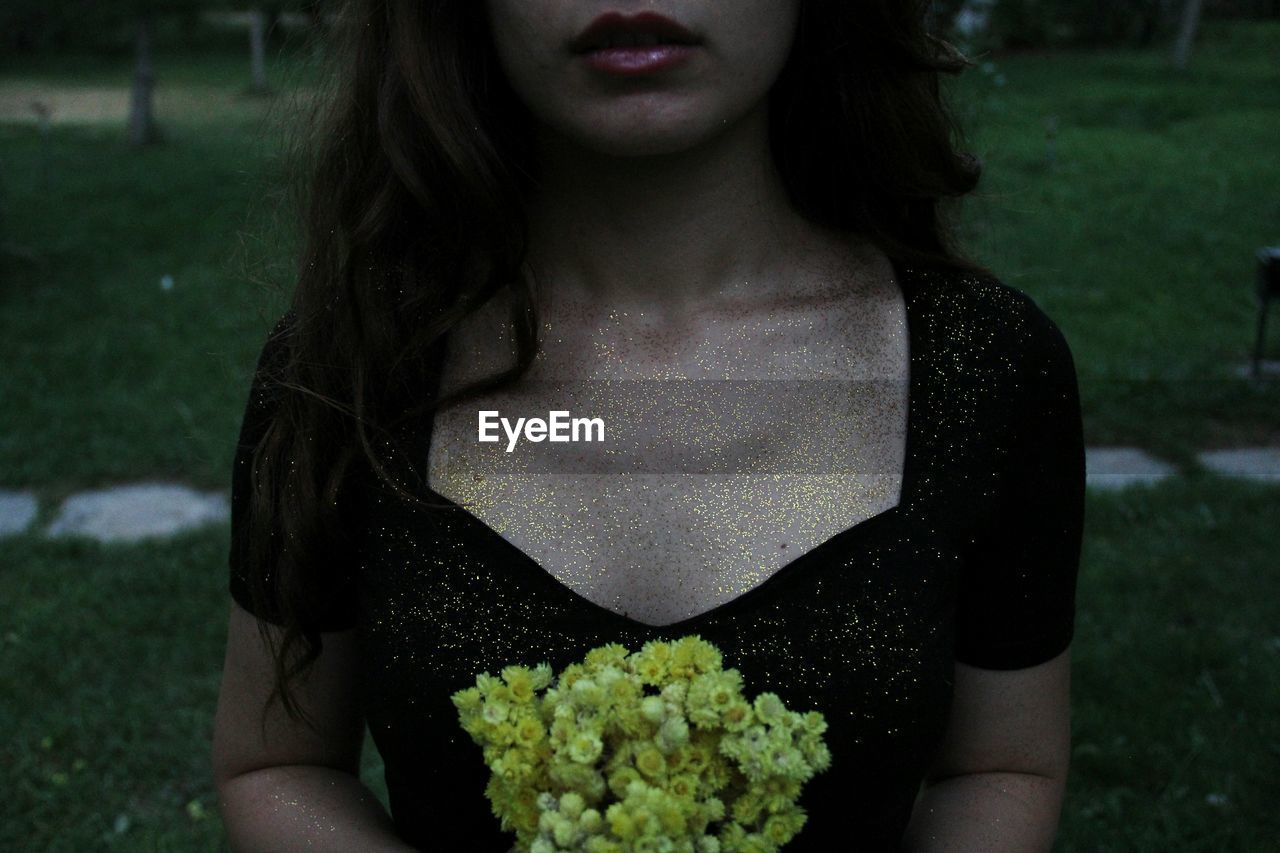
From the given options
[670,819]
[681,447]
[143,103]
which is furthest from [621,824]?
[143,103]

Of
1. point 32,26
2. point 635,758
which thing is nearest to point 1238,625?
point 635,758

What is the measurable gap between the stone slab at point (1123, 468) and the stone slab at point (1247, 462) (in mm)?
160

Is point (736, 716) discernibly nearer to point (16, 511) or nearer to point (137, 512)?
point (137, 512)

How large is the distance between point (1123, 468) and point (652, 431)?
401 cm

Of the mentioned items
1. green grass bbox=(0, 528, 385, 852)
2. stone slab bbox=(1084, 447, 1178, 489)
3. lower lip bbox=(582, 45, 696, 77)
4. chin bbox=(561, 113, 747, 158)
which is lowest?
green grass bbox=(0, 528, 385, 852)

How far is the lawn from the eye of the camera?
3416 millimetres

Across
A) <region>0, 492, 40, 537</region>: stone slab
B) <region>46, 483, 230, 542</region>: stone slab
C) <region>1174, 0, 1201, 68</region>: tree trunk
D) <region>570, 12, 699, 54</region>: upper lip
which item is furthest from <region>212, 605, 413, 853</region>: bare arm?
<region>1174, 0, 1201, 68</region>: tree trunk

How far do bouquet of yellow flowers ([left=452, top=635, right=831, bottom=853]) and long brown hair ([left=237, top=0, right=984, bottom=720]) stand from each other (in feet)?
1.47

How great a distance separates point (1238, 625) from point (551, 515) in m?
3.20

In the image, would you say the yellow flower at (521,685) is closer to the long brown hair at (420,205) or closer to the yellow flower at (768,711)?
the yellow flower at (768,711)

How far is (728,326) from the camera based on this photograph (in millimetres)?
1588

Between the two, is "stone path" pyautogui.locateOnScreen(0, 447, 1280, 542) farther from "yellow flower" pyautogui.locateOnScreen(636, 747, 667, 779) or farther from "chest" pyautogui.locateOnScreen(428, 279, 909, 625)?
"yellow flower" pyautogui.locateOnScreen(636, 747, 667, 779)

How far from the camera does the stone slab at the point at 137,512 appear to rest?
492 cm

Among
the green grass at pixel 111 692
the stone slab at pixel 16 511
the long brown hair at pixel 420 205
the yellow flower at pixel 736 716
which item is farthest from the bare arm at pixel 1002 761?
the stone slab at pixel 16 511
